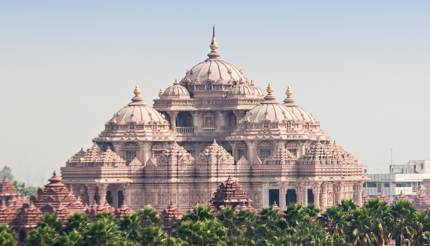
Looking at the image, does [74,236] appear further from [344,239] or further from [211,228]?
[344,239]

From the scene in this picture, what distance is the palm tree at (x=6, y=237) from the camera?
7150 inches

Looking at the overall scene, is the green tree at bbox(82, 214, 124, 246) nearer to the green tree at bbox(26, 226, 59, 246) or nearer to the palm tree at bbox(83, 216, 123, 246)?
the palm tree at bbox(83, 216, 123, 246)

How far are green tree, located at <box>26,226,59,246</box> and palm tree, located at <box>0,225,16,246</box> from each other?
4.17ft

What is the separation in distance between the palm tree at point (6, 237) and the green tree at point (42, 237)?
4.17 feet

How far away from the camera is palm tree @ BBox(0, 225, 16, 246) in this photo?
596 feet

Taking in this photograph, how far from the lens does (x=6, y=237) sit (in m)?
184

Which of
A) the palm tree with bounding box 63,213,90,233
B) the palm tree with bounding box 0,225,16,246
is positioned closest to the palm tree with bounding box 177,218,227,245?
the palm tree with bounding box 63,213,90,233

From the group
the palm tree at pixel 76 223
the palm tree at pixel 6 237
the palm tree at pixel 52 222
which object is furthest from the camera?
the palm tree at pixel 52 222

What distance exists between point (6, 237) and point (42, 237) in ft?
8.73

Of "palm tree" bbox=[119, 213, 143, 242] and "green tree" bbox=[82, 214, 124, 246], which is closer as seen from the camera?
"green tree" bbox=[82, 214, 124, 246]

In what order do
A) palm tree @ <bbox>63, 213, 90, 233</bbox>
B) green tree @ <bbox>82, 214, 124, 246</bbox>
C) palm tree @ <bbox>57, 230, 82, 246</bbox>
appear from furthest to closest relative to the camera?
palm tree @ <bbox>63, 213, 90, 233</bbox> → green tree @ <bbox>82, 214, 124, 246</bbox> → palm tree @ <bbox>57, 230, 82, 246</bbox>

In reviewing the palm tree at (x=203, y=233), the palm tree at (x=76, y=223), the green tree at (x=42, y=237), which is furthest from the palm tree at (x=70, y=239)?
the palm tree at (x=203, y=233)

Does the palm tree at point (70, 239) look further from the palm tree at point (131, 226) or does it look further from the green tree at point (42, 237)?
the palm tree at point (131, 226)

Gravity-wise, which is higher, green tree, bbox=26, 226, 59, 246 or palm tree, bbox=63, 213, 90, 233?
palm tree, bbox=63, 213, 90, 233
